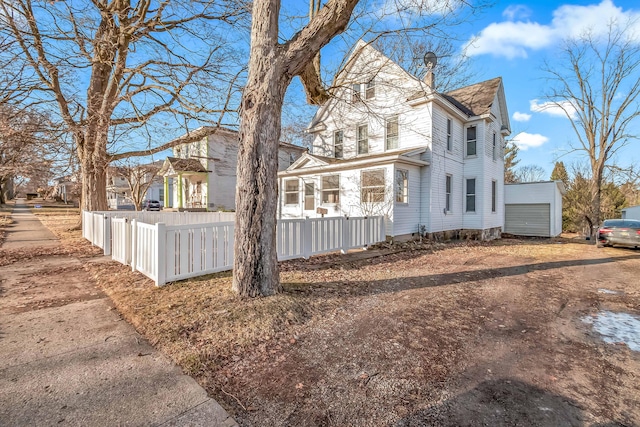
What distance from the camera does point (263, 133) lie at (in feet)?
13.7

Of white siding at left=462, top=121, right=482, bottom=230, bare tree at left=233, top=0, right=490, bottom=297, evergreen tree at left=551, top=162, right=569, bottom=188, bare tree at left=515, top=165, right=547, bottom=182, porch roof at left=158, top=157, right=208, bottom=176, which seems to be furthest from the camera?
bare tree at left=515, top=165, right=547, bottom=182

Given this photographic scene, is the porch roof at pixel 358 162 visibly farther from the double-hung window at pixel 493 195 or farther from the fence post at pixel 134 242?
the fence post at pixel 134 242

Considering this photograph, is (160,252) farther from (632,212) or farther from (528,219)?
(632,212)

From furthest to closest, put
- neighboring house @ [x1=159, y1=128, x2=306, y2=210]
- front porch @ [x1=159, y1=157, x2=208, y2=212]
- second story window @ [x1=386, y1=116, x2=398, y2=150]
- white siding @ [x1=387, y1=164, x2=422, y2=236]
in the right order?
neighboring house @ [x1=159, y1=128, x2=306, y2=210] → front porch @ [x1=159, y1=157, x2=208, y2=212] → second story window @ [x1=386, y1=116, x2=398, y2=150] → white siding @ [x1=387, y1=164, x2=422, y2=236]

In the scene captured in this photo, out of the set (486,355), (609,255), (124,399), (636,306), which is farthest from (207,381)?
(609,255)

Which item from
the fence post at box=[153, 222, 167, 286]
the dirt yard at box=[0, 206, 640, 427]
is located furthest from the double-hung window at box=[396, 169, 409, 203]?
the fence post at box=[153, 222, 167, 286]

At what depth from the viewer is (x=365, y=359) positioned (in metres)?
2.90

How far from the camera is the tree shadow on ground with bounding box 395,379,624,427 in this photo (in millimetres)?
2074

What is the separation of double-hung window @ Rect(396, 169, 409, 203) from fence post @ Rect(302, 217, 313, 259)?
5.23 meters

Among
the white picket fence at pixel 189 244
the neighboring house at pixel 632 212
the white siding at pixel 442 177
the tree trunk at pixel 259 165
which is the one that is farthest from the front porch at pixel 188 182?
the neighboring house at pixel 632 212

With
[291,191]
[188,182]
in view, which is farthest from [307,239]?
[188,182]

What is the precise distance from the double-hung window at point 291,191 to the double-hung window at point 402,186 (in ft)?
17.9

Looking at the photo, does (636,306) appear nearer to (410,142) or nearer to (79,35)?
(410,142)

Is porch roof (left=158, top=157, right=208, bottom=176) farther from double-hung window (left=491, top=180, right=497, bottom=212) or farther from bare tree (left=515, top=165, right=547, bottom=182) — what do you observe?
bare tree (left=515, top=165, right=547, bottom=182)
